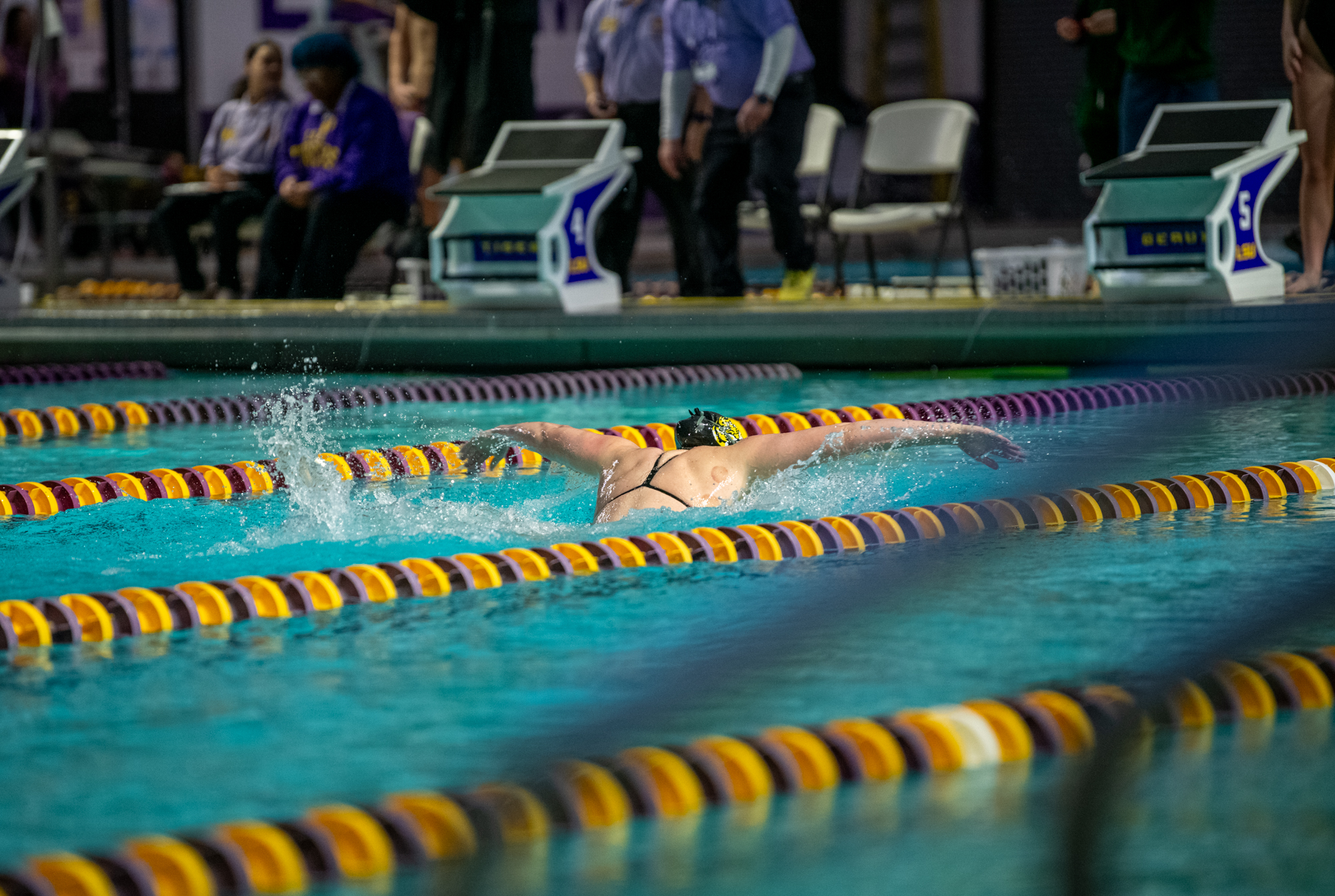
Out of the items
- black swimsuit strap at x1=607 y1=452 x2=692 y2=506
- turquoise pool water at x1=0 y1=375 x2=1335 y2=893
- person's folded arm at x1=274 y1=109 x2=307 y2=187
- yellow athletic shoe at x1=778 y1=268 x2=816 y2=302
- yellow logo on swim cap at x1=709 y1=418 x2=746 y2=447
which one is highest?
person's folded arm at x1=274 y1=109 x2=307 y2=187

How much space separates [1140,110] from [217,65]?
929 cm

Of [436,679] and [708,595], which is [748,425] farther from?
[436,679]

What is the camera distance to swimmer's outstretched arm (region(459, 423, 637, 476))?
4207 millimetres

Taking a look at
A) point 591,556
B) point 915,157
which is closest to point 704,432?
point 591,556

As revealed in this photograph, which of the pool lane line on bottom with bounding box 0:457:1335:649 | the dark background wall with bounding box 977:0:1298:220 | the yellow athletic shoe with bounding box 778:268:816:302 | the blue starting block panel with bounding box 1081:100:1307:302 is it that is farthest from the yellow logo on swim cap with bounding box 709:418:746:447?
the dark background wall with bounding box 977:0:1298:220

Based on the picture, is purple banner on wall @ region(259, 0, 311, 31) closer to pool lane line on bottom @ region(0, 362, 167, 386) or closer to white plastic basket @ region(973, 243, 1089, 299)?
pool lane line on bottom @ region(0, 362, 167, 386)

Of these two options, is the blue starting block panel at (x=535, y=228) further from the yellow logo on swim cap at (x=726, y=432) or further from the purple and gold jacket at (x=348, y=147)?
the yellow logo on swim cap at (x=726, y=432)

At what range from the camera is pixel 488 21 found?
831cm

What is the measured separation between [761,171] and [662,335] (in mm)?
921

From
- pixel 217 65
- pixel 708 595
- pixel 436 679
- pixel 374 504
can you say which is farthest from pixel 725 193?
pixel 217 65

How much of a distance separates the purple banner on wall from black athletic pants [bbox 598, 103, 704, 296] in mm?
6204

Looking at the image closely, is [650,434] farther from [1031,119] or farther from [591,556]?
[1031,119]

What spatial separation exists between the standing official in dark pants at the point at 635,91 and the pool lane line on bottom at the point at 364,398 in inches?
57.7

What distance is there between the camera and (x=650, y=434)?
5.47m
